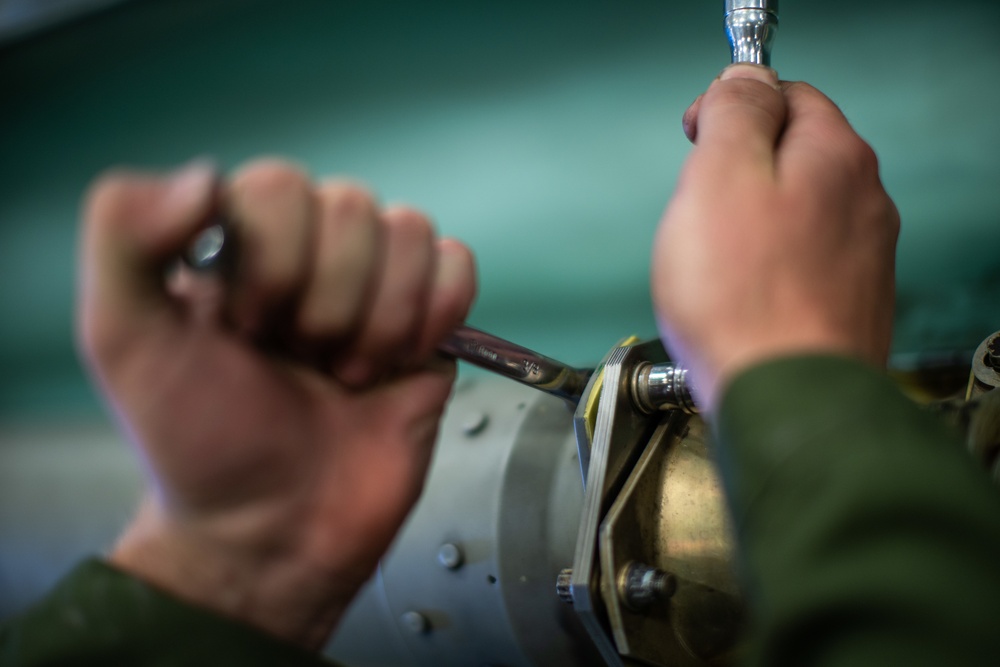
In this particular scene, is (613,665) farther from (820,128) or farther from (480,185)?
(480,185)

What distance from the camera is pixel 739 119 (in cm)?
42

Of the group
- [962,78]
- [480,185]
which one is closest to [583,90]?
[480,185]

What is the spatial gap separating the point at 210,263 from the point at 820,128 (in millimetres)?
293

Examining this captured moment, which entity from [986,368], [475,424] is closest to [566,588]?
[475,424]

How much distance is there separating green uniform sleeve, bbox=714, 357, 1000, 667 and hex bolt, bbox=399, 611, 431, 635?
0.38 metres

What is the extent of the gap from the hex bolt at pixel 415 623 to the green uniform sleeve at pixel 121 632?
0.28 metres

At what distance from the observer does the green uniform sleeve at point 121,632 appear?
35cm

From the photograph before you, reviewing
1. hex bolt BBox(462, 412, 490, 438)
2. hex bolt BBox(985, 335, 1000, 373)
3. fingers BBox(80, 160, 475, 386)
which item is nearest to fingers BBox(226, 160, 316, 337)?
fingers BBox(80, 160, 475, 386)

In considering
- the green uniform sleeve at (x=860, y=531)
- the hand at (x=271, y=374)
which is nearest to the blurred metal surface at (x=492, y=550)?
the hand at (x=271, y=374)

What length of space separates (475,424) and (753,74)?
1.04 ft

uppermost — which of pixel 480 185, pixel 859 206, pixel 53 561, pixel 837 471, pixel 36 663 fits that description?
pixel 480 185

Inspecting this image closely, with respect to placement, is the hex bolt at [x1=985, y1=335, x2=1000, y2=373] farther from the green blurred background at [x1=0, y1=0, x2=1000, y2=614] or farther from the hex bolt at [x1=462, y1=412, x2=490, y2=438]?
the hex bolt at [x1=462, y1=412, x2=490, y2=438]

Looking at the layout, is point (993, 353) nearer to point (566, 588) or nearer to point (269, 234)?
point (566, 588)

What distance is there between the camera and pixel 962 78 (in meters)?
0.76
